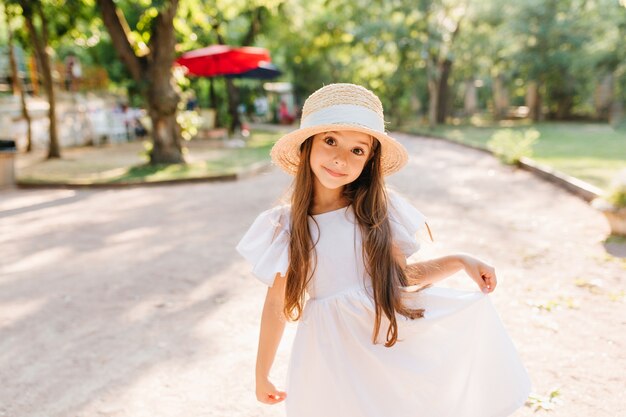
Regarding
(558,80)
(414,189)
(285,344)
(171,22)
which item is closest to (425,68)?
(558,80)

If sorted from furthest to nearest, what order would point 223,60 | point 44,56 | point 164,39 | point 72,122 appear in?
point 72,122 < point 223,60 < point 44,56 < point 164,39

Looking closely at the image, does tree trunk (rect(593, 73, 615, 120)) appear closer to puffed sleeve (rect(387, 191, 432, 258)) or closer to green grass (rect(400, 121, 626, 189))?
green grass (rect(400, 121, 626, 189))

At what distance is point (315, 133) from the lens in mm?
1887

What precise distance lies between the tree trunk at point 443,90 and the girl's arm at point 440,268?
74.5 feet

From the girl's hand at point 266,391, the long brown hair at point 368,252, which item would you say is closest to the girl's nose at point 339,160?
→ the long brown hair at point 368,252

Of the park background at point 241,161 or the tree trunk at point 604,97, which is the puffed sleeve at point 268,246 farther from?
the tree trunk at point 604,97

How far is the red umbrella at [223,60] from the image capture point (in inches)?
601

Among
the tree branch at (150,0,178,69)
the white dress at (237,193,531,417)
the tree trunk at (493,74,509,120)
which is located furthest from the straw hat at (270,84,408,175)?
the tree trunk at (493,74,509,120)

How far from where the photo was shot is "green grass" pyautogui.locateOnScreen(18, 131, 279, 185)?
1009cm

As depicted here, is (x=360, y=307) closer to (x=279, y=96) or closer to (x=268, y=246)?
(x=268, y=246)

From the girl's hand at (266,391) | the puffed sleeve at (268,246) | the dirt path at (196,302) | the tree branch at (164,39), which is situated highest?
the tree branch at (164,39)

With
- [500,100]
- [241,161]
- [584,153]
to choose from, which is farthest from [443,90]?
[241,161]

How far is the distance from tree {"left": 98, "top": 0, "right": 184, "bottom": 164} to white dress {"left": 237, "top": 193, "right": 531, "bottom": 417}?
9787mm

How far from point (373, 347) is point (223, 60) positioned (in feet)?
47.4
